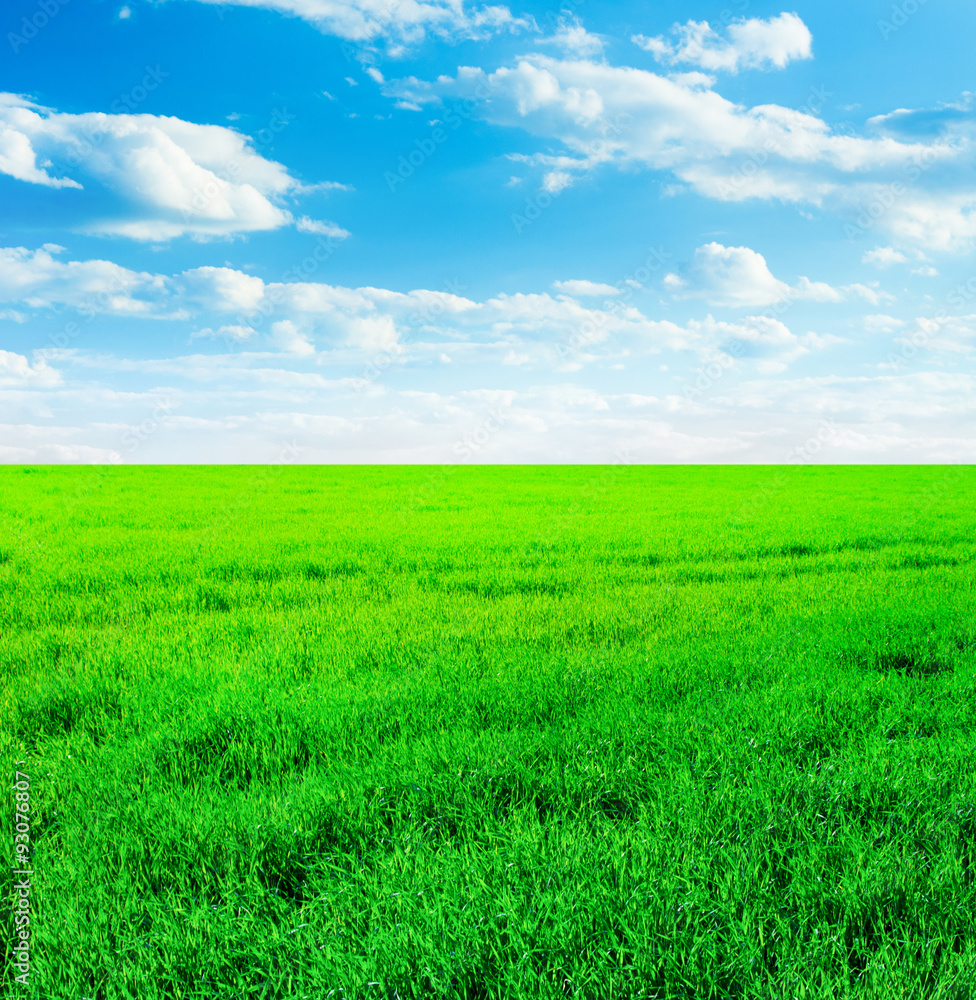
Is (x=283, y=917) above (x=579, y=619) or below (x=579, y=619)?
below

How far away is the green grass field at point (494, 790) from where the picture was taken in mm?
2383

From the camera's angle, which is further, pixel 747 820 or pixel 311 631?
pixel 311 631

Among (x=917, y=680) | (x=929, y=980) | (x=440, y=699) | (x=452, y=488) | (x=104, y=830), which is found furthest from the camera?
(x=452, y=488)

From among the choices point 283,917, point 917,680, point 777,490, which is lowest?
point 283,917

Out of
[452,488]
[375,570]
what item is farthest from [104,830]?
[452,488]

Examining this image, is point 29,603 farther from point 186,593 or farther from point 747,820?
point 747,820

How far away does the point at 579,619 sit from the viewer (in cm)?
679

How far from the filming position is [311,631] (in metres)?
6.48

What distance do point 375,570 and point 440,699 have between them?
5.40 meters

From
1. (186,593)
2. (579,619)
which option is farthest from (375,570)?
(579,619)

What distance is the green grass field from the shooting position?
2.38 meters

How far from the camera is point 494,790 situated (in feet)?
11.5

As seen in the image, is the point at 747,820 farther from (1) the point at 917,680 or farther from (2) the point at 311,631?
(2) the point at 311,631

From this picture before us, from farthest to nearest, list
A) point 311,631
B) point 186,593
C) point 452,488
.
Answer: point 452,488 < point 186,593 < point 311,631
